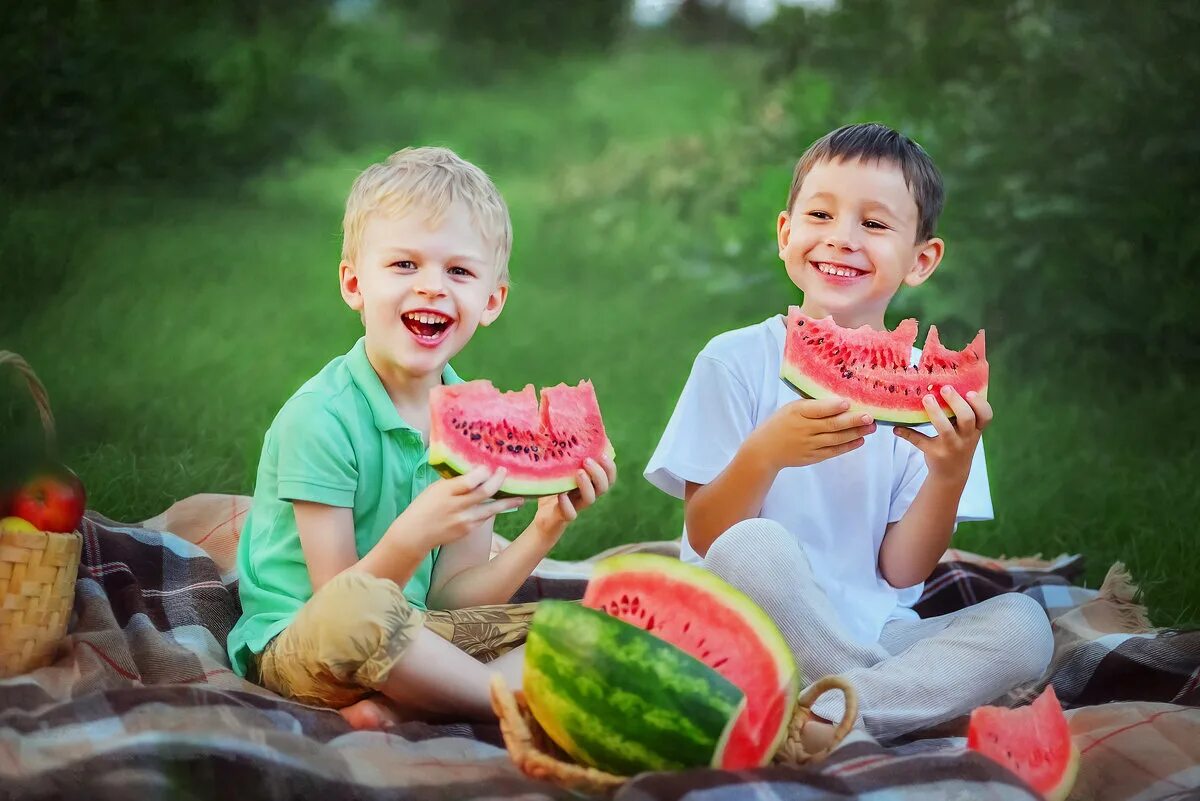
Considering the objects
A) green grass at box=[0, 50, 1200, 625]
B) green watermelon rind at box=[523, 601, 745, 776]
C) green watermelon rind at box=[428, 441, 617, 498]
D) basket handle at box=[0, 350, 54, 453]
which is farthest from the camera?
green grass at box=[0, 50, 1200, 625]

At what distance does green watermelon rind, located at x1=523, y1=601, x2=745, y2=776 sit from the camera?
193 centimetres

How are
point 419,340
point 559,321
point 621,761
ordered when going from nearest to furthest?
1. point 621,761
2. point 419,340
3. point 559,321

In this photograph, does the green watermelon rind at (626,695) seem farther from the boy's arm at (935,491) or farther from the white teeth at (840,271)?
the white teeth at (840,271)

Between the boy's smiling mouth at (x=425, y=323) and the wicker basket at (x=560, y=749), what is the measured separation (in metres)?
0.73

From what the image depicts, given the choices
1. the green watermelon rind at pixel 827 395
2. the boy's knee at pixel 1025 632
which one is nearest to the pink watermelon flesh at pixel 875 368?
the green watermelon rind at pixel 827 395

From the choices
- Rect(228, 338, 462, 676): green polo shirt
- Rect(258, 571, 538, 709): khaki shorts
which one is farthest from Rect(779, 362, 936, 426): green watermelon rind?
Rect(258, 571, 538, 709): khaki shorts

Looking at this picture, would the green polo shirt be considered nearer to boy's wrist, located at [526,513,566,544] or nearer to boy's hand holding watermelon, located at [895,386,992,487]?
boy's wrist, located at [526,513,566,544]

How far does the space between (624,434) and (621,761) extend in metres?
3.07

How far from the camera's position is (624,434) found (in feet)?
16.5

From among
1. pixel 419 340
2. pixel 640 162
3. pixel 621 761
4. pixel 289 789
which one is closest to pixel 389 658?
pixel 289 789

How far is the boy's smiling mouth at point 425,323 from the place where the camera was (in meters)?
2.55

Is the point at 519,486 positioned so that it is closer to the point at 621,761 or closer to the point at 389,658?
the point at 389,658

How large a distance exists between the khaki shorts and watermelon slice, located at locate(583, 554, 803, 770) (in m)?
0.32

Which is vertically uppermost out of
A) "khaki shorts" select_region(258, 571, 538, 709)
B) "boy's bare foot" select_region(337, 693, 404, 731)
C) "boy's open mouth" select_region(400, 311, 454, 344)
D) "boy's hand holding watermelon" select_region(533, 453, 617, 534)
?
"boy's open mouth" select_region(400, 311, 454, 344)
